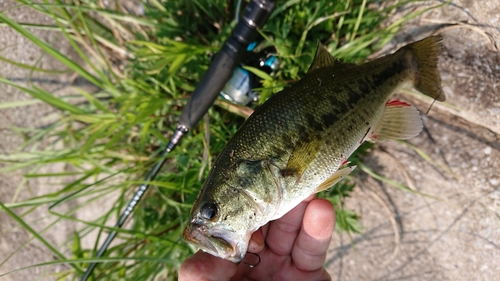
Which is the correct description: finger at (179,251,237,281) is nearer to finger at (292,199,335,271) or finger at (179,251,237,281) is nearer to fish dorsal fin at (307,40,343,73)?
finger at (292,199,335,271)

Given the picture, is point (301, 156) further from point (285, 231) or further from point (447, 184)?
point (447, 184)

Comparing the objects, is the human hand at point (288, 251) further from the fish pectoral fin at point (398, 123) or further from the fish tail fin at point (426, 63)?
the fish tail fin at point (426, 63)

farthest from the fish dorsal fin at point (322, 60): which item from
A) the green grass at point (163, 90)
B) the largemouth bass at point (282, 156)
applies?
the green grass at point (163, 90)

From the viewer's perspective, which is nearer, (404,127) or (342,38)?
(404,127)

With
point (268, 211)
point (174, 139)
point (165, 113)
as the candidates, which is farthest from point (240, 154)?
point (165, 113)

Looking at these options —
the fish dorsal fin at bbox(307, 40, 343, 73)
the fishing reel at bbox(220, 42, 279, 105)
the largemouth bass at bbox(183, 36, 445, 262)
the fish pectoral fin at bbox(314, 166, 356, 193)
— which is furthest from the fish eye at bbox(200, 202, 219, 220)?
the fishing reel at bbox(220, 42, 279, 105)

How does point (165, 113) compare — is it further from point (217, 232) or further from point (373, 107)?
point (373, 107)

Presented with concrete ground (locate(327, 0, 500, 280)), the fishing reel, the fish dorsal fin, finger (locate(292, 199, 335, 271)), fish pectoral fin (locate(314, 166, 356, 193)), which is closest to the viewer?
fish pectoral fin (locate(314, 166, 356, 193))
